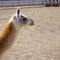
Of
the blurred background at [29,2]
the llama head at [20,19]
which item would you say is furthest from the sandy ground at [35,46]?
the blurred background at [29,2]

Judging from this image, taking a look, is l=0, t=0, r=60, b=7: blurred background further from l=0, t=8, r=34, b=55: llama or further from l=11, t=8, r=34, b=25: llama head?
l=0, t=8, r=34, b=55: llama

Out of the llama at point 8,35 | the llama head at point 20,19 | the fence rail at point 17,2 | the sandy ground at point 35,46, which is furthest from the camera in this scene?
the fence rail at point 17,2

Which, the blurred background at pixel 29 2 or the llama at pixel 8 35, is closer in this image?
the llama at pixel 8 35

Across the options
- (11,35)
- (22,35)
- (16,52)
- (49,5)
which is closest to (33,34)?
(22,35)

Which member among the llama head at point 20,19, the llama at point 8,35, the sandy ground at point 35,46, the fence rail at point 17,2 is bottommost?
the fence rail at point 17,2

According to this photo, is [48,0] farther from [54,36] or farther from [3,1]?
[54,36]

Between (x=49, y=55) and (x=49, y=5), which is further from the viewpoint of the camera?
(x=49, y=5)

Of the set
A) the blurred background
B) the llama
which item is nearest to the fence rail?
the blurred background

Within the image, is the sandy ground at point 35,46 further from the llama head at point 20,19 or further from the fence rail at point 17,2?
the fence rail at point 17,2

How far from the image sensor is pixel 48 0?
25.0m

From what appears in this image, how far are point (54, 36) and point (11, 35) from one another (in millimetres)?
4568

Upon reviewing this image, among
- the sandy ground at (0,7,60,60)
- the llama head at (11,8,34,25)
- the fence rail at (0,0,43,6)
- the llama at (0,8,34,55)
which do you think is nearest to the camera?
the llama at (0,8,34,55)

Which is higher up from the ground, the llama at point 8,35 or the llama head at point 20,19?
the llama head at point 20,19

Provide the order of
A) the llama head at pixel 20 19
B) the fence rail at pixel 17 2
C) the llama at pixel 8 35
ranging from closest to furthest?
the llama at pixel 8 35, the llama head at pixel 20 19, the fence rail at pixel 17 2
